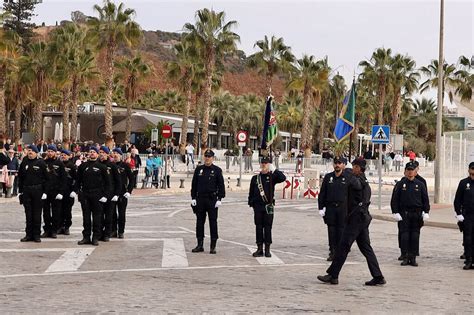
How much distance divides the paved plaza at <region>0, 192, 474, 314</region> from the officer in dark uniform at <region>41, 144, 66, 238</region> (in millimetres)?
500

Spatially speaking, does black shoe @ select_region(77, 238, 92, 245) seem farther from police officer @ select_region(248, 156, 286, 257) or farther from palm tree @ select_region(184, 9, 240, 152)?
palm tree @ select_region(184, 9, 240, 152)

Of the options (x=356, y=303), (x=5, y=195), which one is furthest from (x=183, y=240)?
(x=5, y=195)

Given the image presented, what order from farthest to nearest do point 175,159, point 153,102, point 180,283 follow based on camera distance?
point 153,102 → point 175,159 → point 180,283

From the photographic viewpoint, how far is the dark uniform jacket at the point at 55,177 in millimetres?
15469

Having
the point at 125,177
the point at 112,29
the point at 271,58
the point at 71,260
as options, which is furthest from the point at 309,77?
the point at 71,260

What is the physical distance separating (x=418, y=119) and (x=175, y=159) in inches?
2520

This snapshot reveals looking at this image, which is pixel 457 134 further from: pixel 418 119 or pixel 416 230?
pixel 418 119

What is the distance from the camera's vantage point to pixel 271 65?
2566 inches

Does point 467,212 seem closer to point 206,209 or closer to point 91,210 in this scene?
point 206,209

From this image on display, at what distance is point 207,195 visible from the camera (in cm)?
1428

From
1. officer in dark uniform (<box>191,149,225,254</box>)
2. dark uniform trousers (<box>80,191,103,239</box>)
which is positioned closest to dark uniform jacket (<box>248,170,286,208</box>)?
officer in dark uniform (<box>191,149,225,254</box>)

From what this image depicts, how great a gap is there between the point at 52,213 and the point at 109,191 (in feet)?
5.26

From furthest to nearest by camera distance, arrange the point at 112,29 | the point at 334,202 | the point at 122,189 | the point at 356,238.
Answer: the point at 112,29 → the point at 122,189 → the point at 334,202 → the point at 356,238

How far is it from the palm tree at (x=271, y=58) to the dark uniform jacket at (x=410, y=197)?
50.3 meters
